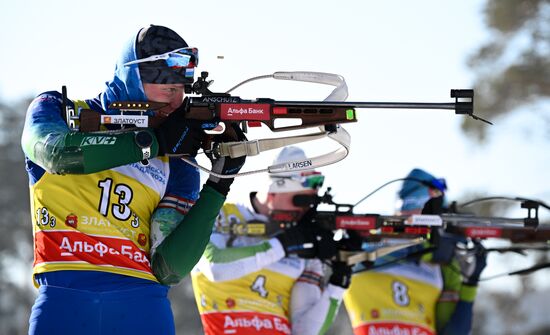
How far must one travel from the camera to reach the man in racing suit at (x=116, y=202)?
5645mm

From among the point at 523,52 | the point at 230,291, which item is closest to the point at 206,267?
the point at 230,291

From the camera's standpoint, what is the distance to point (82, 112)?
18.9ft

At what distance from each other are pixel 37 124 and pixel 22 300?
31.2 meters

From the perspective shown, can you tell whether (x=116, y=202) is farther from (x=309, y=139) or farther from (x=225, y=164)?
(x=309, y=139)

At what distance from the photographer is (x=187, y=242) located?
603cm

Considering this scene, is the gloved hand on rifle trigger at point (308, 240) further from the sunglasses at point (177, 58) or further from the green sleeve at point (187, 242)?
the sunglasses at point (177, 58)

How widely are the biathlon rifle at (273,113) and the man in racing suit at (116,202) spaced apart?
0.05m

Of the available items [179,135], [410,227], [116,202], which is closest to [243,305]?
[410,227]

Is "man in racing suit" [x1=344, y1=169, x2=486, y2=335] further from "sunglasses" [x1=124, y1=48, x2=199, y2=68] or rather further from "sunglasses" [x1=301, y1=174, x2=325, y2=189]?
"sunglasses" [x1=124, y1=48, x2=199, y2=68]

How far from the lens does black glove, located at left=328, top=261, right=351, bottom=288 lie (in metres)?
9.76

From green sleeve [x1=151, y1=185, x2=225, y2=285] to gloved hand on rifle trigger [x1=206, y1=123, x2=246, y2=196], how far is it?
3 centimetres

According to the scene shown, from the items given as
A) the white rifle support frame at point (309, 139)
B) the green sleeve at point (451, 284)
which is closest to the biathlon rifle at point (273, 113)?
the white rifle support frame at point (309, 139)

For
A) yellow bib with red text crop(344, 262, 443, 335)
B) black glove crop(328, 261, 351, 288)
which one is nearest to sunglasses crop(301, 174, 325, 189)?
black glove crop(328, 261, 351, 288)

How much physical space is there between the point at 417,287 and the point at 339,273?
1.72 m
